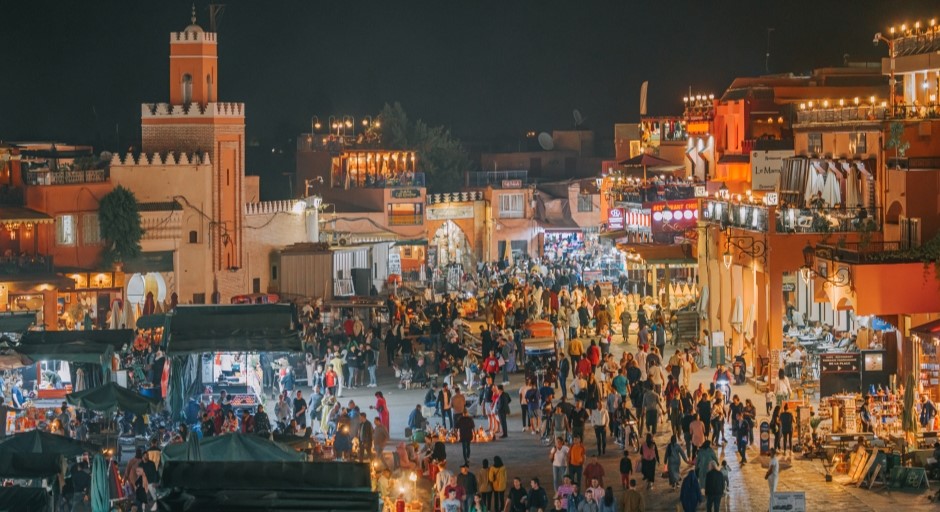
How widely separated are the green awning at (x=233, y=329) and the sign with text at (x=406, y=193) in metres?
35.6

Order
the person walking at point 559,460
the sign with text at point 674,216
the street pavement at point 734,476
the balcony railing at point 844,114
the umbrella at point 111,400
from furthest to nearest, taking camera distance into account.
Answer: the sign with text at point 674,216, the balcony railing at point 844,114, the umbrella at point 111,400, the person walking at point 559,460, the street pavement at point 734,476

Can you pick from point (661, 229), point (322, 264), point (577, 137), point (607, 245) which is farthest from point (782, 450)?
point (577, 137)

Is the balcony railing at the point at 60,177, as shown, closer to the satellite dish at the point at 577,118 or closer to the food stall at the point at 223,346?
the food stall at the point at 223,346

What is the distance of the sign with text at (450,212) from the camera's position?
73.2 meters

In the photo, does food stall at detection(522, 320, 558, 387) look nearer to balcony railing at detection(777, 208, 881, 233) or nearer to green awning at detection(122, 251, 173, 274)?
balcony railing at detection(777, 208, 881, 233)

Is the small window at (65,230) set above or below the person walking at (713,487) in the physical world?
above

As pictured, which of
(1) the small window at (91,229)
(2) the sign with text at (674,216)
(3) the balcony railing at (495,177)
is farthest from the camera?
(3) the balcony railing at (495,177)

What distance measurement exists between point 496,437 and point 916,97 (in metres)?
11.8

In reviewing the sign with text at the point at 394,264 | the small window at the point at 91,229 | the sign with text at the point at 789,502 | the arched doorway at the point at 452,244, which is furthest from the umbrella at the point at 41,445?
the arched doorway at the point at 452,244

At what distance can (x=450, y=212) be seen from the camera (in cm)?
7425

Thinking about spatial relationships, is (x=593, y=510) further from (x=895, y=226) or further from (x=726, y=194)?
(x=726, y=194)

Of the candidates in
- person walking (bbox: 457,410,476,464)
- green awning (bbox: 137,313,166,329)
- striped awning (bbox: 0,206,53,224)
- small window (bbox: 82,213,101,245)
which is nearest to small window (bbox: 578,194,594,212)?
small window (bbox: 82,213,101,245)

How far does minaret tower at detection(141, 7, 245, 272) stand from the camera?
5556 cm

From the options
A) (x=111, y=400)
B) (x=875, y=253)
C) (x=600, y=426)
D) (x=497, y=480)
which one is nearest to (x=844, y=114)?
(x=875, y=253)
